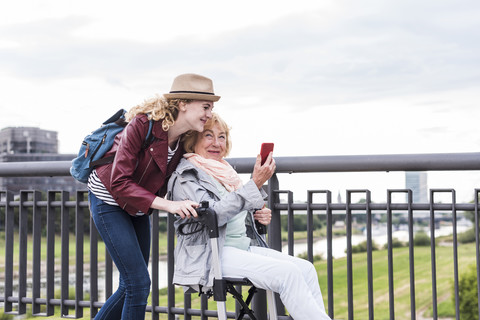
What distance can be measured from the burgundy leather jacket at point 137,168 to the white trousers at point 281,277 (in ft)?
1.58

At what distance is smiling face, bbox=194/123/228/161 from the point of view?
3.17 m

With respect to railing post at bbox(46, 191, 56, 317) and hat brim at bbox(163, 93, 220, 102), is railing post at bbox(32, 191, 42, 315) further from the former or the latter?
hat brim at bbox(163, 93, 220, 102)

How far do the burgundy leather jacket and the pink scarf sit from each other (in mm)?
122

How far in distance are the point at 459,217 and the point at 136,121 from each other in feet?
6.39

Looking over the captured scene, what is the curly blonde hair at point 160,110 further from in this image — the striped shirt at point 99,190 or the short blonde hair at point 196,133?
the striped shirt at point 99,190

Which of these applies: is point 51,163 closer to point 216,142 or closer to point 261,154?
point 216,142

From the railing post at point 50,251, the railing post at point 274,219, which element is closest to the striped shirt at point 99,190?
the railing post at point 274,219

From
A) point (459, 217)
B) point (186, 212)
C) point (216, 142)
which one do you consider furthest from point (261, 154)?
point (459, 217)

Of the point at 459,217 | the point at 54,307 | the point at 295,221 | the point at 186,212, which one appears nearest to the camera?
the point at 186,212

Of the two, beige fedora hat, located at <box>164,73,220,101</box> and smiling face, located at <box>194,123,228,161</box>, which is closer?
beige fedora hat, located at <box>164,73,220,101</box>

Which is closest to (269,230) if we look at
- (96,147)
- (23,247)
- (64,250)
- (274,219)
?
(274,219)

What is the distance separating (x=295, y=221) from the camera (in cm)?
375

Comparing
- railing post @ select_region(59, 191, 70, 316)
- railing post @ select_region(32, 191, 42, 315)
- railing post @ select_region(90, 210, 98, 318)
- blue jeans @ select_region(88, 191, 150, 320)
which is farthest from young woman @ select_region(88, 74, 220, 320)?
railing post @ select_region(32, 191, 42, 315)

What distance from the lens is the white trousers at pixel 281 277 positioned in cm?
276
